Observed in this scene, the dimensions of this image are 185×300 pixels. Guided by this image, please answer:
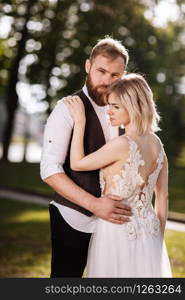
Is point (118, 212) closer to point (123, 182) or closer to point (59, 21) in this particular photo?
point (123, 182)

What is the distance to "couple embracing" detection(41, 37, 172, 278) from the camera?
371cm

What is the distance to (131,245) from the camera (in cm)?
379

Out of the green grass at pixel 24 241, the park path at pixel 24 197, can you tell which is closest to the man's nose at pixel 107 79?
the green grass at pixel 24 241

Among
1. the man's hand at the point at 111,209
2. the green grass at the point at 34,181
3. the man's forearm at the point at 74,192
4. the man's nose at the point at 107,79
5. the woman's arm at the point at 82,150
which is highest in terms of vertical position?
the man's nose at the point at 107,79

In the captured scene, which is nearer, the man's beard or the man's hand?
the man's hand

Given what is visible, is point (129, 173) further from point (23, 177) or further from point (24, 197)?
point (23, 177)

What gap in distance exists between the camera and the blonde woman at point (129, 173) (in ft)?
12.1

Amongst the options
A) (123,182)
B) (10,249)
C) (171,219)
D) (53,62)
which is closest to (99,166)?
(123,182)

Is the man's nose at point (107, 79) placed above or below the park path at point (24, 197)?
above

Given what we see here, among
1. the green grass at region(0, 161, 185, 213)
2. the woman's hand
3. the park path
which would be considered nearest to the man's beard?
the woman's hand

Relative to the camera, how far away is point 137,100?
145 inches

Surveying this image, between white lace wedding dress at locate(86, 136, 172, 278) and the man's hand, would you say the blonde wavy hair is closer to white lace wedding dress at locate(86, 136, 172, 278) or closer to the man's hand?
white lace wedding dress at locate(86, 136, 172, 278)

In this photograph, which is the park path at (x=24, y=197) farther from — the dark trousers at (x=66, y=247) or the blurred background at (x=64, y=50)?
the dark trousers at (x=66, y=247)

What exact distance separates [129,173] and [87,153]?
42cm
